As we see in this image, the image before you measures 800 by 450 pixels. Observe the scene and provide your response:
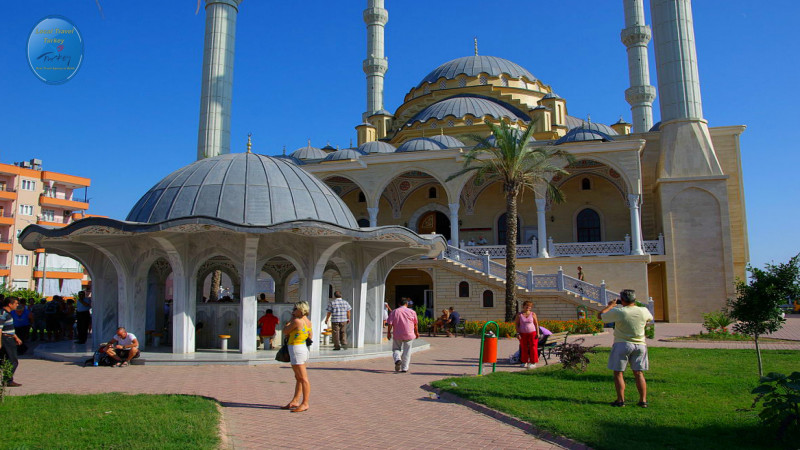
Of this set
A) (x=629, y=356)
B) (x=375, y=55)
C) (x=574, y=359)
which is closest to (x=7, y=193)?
(x=375, y=55)

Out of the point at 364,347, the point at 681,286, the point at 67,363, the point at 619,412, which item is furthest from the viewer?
the point at 681,286

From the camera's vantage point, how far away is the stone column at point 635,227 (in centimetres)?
2333

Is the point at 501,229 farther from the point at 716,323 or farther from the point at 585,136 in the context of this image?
the point at 716,323

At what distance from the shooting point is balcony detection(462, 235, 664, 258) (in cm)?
2362

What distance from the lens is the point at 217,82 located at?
31.0 metres

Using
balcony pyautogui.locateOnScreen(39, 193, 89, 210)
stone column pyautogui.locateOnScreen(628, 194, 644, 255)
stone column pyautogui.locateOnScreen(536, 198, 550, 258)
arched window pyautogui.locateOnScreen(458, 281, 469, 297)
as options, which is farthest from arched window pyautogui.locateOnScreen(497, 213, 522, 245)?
balcony pyautogui.locateOnScreen(39, 193, 89, 210)

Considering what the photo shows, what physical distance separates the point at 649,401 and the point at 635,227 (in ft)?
59.2

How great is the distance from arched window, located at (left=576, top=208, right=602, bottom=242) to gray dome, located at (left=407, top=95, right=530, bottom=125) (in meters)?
6.77

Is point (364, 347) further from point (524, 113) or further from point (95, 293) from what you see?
point (524, 113)

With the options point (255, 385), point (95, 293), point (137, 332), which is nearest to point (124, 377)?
point (255, 385)

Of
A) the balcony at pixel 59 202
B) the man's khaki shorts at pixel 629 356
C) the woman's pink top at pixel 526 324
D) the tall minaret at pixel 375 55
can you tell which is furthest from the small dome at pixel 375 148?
the balcony at pixel 59 202

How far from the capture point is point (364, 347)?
13.8m

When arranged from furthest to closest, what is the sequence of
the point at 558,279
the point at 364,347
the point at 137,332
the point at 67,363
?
the point at 558,279 < the point at 364,347 < the point at 137,332 < the point at 67,363

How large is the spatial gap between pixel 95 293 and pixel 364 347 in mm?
6340
